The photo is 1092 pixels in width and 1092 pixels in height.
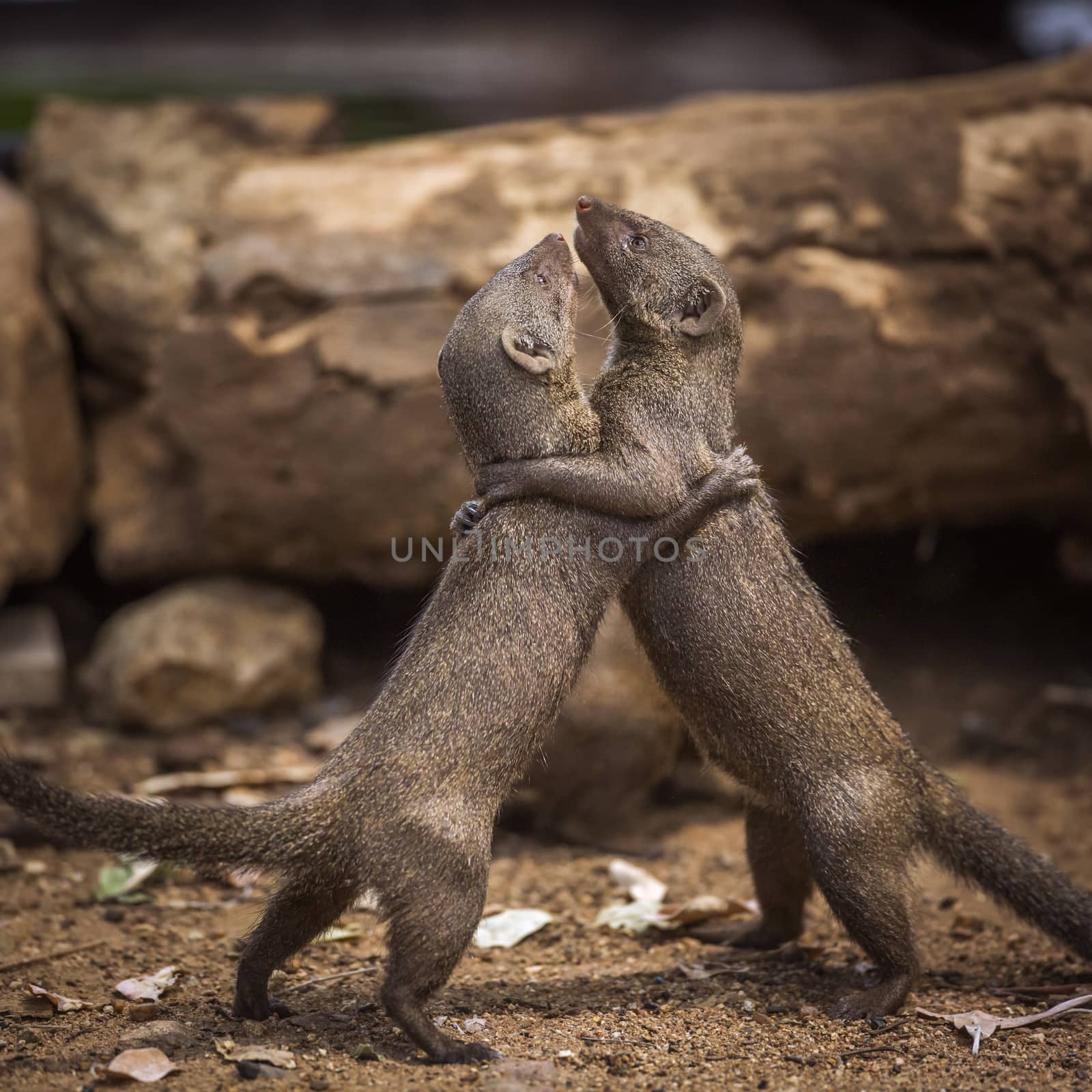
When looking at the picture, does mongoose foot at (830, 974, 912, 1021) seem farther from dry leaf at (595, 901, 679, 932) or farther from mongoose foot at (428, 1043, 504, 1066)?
mongoose foot at (428, 1043, 504, 1066)

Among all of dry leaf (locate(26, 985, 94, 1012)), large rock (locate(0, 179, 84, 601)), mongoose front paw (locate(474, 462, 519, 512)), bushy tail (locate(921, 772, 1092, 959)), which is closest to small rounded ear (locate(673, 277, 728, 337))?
mongoose front paw (locate(474, 462, 519, 512))

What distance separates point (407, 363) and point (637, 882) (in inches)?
117

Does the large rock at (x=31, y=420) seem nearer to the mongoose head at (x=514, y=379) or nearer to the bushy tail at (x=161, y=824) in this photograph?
the bushy tail at (x=161, y=824)

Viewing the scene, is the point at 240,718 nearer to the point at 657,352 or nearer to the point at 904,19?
the point at 657,352

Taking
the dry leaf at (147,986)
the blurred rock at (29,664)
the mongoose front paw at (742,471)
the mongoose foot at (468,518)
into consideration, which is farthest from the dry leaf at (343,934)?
the blurred rock at (29,664)

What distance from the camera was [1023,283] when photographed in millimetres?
6723

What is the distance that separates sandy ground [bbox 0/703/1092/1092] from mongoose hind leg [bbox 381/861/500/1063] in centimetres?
10

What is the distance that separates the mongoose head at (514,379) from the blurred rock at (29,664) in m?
4.10

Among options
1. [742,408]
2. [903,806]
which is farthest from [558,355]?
[742,408]

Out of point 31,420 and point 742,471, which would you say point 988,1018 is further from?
point 31,420

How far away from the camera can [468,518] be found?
4172 mm

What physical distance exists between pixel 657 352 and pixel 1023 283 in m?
3.21

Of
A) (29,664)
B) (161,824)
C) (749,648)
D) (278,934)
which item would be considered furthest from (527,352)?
(29,664)

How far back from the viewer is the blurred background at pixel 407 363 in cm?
665
